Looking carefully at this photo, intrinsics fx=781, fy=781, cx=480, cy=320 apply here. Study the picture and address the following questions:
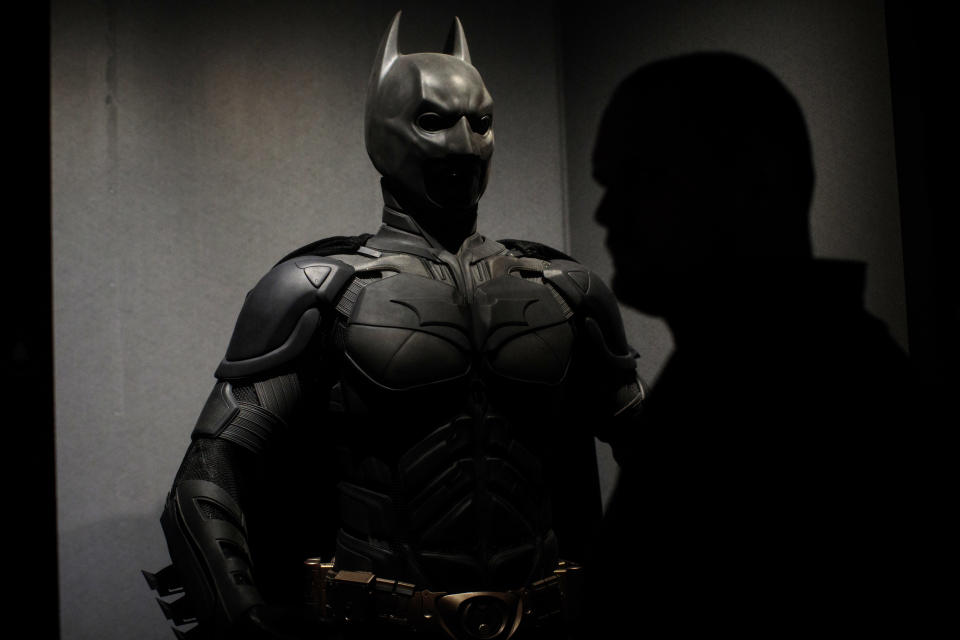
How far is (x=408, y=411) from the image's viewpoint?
117cm

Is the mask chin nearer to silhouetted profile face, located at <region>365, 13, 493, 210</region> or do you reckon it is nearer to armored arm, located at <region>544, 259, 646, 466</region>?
silhouetted profile face, located at <region>365, 13, 493, 210</region>

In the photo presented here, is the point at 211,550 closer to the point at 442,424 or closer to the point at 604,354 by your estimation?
the point at 442,424

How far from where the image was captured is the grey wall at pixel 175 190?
59.9 inches

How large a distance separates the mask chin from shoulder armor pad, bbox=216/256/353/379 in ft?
0.65

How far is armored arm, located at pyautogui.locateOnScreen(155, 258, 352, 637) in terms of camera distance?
1.08m

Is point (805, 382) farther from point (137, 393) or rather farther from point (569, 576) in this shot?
point (137, 393)

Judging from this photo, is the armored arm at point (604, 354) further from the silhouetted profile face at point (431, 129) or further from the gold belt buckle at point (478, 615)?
the gold belt buckle at point (478, 615)

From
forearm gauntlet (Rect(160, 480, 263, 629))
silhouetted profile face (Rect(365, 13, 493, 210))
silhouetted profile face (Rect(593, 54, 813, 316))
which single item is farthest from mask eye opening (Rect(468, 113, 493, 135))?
forearm gauntlet (Rect(160, 480, 263, 629))

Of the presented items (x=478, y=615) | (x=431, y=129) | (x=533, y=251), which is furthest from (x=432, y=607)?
(x=431, y=129)

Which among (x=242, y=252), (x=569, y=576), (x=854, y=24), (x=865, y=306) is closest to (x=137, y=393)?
(x=242, y=252)

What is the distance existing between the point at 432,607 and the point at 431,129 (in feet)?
2.40

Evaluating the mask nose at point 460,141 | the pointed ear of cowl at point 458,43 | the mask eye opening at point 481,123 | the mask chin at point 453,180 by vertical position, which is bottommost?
the mask chin at point 453,180

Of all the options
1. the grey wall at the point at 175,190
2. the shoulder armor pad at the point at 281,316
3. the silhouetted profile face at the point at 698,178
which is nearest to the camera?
the shoulder armor pad at the point at 281,316

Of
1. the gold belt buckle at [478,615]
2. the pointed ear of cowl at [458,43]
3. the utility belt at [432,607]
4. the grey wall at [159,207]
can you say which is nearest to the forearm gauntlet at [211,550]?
the utility belt at [432,607]
